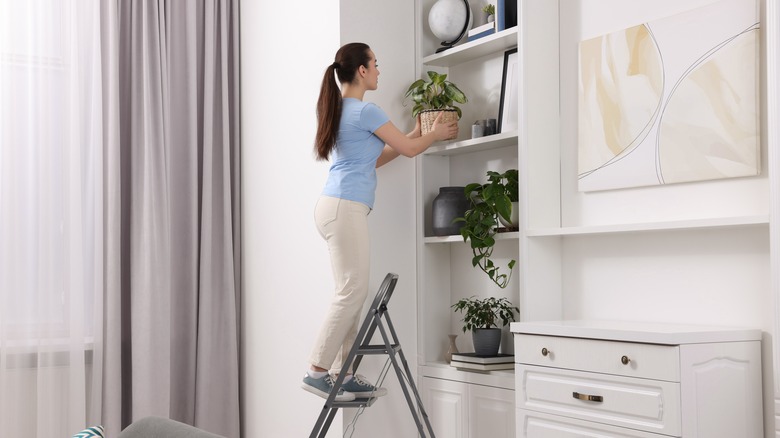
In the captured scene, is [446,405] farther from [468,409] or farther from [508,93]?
[508,93]

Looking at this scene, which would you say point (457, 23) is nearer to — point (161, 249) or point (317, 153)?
point (317, 153)

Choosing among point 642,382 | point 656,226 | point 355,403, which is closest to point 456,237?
point 355,403

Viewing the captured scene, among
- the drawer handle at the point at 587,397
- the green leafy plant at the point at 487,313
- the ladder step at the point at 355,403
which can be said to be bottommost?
the ladder step at the point at 355,403

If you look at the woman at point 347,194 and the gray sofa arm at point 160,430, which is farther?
the woman at point 347,194

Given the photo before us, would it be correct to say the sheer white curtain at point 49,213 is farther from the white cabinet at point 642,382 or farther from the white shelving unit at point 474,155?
the white cabinet at point 642,382

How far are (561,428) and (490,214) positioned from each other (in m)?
0.93

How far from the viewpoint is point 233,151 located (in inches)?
166

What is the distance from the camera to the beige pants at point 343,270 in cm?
298

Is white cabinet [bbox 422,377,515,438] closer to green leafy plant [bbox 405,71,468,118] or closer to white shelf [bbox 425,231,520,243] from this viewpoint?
white shelf [bbox 425,231,520,243]

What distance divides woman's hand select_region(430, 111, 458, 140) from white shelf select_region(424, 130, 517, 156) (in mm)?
78

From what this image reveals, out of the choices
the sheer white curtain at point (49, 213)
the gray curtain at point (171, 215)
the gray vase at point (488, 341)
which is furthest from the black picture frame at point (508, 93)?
the sheer white curtain at point (49, 213)

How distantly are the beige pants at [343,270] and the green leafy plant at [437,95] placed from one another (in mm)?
585

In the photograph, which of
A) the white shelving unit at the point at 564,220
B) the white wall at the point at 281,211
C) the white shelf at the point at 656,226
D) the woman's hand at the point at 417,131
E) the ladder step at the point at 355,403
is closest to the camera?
the white shelf at the point at 656,226

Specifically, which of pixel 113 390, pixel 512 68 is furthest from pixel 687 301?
pixel 113 390
